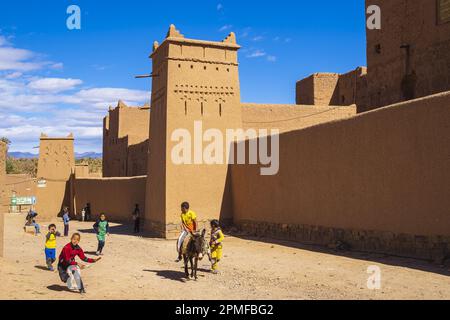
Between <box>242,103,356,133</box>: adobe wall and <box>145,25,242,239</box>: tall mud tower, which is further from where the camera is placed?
<box>242,103,356,133</box>: adobe wall

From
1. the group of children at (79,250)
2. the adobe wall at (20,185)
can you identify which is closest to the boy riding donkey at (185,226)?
the group of children at (79,250)

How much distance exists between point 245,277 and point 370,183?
3785 mm

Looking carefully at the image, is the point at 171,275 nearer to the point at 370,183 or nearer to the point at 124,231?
the point at 370,183

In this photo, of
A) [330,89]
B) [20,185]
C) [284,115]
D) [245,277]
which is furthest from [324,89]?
[20,185]

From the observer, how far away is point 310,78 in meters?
25.1

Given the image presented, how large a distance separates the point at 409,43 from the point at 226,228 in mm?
8500

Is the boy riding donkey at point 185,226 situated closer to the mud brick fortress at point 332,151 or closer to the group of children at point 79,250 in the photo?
the group of children at point 79,250

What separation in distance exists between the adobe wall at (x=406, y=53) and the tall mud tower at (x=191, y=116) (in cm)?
481

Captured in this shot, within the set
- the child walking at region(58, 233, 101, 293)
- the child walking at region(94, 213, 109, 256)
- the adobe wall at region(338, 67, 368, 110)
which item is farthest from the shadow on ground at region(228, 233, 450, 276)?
the adobe wall at region(338, 67, 368, 110)

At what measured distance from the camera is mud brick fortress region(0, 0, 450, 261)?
9.91m

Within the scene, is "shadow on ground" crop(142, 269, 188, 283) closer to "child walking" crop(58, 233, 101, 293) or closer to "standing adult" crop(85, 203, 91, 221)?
"child walking" crop(58, 233, 101, 293)

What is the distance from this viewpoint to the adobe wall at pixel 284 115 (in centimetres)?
1964

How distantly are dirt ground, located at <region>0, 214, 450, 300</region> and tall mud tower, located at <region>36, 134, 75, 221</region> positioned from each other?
1419cm
